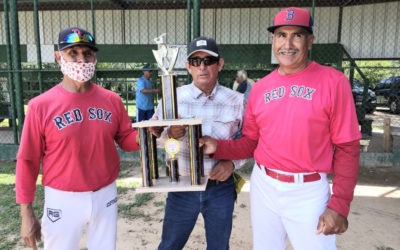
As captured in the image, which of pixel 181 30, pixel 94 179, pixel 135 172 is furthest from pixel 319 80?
pixel 181 30

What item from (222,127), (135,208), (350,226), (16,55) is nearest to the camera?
(222,127)

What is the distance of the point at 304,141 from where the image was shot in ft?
5.78

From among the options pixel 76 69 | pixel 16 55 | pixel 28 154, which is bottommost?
pixel 28 154

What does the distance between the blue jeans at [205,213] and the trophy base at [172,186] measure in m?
0.17

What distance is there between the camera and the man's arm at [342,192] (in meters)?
1.73

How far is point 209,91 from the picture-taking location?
7.16 ft

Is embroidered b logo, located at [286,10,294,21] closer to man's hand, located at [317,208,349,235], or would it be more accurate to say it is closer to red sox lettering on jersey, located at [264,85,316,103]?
red sox lettering on jersey, located at [264,85,316,103]

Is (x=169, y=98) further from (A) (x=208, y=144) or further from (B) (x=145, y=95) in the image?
(B) (x=145, y=95)

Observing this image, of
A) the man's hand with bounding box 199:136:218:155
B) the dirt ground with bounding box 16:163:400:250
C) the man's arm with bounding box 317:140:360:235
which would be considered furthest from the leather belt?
the dirt ground with bounding box 16:163:400:250

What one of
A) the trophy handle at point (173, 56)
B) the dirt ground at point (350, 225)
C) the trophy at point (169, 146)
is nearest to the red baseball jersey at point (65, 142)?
the trophy at point (169, 146)

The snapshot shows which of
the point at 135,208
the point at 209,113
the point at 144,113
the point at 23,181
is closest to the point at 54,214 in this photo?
the point at 23,181

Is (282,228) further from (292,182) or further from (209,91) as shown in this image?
(209,91)

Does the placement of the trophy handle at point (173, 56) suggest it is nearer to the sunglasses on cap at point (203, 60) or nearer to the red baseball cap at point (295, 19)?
the sunglasses on cap at point (203, 60)

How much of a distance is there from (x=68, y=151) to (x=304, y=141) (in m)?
1.30
